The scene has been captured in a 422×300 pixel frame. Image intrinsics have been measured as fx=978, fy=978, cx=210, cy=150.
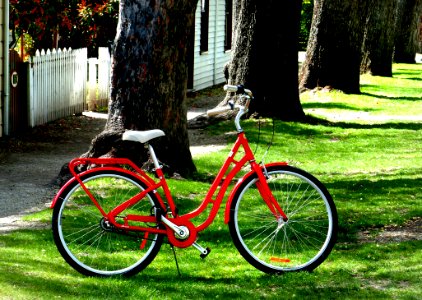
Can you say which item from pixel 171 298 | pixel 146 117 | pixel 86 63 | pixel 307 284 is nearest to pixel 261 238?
pixel 307 284

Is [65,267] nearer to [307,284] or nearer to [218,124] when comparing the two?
[307,284]

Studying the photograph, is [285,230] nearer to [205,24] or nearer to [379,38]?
[205,24]

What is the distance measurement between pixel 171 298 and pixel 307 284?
3.37 ft

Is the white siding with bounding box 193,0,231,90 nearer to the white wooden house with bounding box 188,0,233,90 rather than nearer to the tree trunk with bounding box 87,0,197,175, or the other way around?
the white wooden house with bounding box 188,0,233,90

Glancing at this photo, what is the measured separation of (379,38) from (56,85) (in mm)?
15259

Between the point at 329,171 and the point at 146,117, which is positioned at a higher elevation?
the point at 146,117

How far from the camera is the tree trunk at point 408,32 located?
39.8 m

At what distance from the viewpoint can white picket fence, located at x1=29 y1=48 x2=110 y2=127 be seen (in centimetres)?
1727

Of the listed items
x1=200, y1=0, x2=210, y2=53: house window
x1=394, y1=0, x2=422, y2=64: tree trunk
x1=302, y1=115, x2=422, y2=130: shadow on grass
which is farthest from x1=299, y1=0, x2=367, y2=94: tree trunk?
x1=394, y1=0, x2=422, y2=64: tree trunk

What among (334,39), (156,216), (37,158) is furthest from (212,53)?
(156,216)

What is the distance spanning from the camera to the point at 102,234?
721cm

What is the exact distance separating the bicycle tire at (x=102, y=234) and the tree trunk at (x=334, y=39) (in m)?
16.1

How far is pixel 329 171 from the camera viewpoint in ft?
43.7

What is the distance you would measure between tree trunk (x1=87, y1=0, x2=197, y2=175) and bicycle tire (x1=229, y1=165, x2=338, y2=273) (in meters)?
3.54
